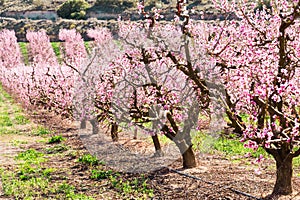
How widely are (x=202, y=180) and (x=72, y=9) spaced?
7335 cm

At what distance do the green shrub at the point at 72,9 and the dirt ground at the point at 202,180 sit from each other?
2617 inches

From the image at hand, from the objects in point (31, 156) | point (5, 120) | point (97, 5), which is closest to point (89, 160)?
point (31, 156)

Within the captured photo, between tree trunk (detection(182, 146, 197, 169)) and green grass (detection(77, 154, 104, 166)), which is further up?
tree trunk (detection(182, 146, 197, 169))

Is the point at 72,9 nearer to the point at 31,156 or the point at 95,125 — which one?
the point at 95,125

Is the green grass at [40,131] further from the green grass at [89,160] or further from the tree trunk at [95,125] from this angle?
the green grass at [89,160]

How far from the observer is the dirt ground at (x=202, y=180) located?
28.0 ft

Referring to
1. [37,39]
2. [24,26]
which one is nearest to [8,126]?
[37,39]

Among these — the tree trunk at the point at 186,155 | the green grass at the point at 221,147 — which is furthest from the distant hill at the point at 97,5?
the tree trunk at the point at 186,155

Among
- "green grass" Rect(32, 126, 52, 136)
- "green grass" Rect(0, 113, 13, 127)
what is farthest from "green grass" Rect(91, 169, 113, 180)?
"green grass" Rect(0, 113, 13, 127)

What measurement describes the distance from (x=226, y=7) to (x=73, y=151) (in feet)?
25.5

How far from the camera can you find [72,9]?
258 feet

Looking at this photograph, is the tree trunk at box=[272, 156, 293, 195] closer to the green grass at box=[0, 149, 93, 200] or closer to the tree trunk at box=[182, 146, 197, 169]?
the tree trunk at box=[182, 146, 197, 169]

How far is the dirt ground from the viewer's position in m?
8.52

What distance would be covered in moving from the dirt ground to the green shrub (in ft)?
218
